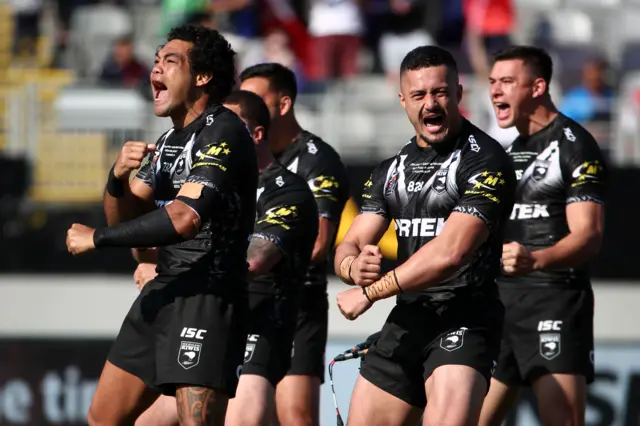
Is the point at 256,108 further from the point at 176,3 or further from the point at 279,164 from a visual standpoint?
the point at 176,3

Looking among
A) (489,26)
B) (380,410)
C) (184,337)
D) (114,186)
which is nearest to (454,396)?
(380,410)

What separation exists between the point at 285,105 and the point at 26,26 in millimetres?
7900

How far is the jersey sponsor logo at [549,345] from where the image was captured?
7172 mm

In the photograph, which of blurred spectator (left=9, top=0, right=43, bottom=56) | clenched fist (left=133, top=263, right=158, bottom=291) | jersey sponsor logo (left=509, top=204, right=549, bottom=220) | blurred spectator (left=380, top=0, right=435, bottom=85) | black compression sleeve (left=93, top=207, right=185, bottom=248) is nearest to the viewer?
black compression sleeve (left=93, top=207, right=185, bottom=248)

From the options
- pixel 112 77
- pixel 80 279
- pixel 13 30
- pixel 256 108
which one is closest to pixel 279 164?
pixel 256 108

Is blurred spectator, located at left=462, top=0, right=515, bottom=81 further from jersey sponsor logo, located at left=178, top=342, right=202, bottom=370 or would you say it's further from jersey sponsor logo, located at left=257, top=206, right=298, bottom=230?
jersey sponsor logo, located at left=178, top=342, right=202, bottom=370

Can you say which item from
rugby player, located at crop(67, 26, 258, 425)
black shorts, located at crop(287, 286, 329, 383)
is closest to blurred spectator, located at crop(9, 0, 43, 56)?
black shorts, located at crop(287, 286, 329, 383)

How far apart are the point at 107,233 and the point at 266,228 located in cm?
164

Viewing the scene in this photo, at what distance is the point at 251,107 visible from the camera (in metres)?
7.02

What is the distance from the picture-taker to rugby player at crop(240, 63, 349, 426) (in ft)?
24.9

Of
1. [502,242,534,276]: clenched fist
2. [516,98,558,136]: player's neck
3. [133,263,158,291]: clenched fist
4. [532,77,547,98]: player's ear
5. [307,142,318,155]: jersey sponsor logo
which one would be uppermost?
[532,77,547,98]: player's ear

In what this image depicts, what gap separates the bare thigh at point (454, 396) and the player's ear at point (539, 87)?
244 centimetres

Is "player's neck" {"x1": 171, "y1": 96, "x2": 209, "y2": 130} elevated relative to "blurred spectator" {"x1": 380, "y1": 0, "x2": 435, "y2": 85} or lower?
lower

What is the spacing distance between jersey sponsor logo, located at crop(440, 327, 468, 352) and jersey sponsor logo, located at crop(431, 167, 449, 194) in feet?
2.27
